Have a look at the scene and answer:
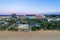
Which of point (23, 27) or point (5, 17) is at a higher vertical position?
point (5, 17)

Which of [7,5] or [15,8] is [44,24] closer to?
[15,8]
